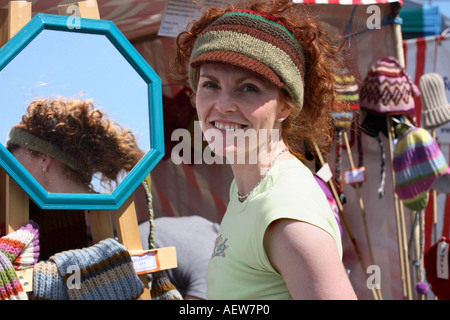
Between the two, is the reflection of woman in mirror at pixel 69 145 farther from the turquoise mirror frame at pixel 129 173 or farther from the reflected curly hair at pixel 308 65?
the reflected curly hair at pixel 308 65

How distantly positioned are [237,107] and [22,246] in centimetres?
76

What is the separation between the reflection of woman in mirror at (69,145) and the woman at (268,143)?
1.32ft

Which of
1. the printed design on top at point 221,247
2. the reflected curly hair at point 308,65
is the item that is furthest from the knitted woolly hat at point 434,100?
the printed design on top at point 221,247

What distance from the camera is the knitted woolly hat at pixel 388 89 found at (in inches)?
107

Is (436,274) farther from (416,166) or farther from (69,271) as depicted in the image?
(69,271)

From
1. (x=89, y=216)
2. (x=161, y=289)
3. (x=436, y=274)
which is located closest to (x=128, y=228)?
(x=89, y=216)

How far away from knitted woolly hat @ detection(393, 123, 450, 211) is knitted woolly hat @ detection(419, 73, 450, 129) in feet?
0.89

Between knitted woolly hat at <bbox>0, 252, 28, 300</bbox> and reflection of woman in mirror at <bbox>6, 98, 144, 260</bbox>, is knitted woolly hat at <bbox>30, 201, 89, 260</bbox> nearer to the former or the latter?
reflection of woman in mirror at <bbox>6, 98, 144, 260</bbox>

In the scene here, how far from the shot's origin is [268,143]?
1.16 metres

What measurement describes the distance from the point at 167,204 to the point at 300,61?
1.77 meters

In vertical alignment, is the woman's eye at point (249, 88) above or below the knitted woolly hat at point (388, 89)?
below

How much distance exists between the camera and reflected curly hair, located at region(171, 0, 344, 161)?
1.22 meters
